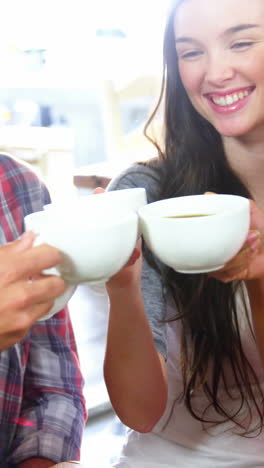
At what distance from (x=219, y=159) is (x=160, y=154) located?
0.41 ft

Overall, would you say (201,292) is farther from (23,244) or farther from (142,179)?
(23,244)

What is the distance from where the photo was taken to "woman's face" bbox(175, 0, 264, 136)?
1.07 metres

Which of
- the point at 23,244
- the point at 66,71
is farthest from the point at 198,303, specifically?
the point at 66,71

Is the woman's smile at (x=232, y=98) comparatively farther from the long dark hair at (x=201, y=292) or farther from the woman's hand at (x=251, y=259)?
the woman's hand at (x=251, y=259)

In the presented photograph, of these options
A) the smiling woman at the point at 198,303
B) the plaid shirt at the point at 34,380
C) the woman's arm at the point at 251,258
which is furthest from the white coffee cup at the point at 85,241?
the plaid shirt at the point at 34,380

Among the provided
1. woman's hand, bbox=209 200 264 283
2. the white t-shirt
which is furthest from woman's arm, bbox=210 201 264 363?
the white t-shirt

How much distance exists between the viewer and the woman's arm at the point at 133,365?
1.06m

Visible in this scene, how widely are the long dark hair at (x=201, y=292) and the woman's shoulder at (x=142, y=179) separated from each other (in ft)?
0.04

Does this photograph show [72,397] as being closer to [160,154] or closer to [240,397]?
[240,397]

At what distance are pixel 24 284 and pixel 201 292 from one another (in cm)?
67

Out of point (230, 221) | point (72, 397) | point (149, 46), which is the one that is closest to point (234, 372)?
point (72, 397)

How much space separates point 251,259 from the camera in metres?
0.85

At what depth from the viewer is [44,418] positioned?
1.05 meters

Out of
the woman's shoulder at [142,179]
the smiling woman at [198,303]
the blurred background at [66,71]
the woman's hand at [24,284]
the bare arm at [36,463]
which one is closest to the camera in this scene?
the woman's hand at [24,284]
